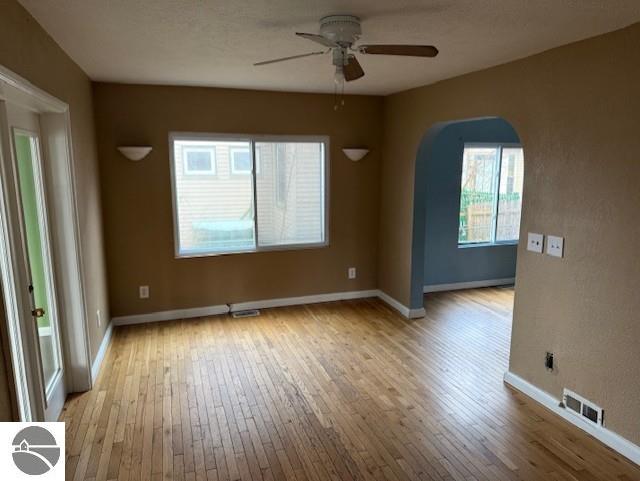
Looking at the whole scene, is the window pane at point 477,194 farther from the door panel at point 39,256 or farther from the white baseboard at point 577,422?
the door panel at point 39,256

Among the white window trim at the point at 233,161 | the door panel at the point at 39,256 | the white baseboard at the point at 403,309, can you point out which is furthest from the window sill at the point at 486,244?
the door panel at the point at 39,256

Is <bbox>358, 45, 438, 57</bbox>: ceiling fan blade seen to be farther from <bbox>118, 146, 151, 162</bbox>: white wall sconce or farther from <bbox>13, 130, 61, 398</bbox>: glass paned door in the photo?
<bbox>118, 146, 151, 162</bbox>: white wall sconce

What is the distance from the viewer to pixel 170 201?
178 inches

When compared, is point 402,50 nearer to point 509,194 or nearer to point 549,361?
point 549,361

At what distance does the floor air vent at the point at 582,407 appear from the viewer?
108 inches

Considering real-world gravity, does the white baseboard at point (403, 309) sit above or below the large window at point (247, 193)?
below

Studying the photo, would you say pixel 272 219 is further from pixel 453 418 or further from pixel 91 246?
pixel 453 418

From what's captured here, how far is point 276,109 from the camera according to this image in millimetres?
4738

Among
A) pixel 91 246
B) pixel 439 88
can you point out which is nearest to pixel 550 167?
pixel 439 88

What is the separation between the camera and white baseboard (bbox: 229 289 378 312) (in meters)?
5.02

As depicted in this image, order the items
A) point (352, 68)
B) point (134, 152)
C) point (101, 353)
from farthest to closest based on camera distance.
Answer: point (134, 152) → point (101, 353) → point (352, 68)

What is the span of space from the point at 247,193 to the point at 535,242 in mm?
2926
